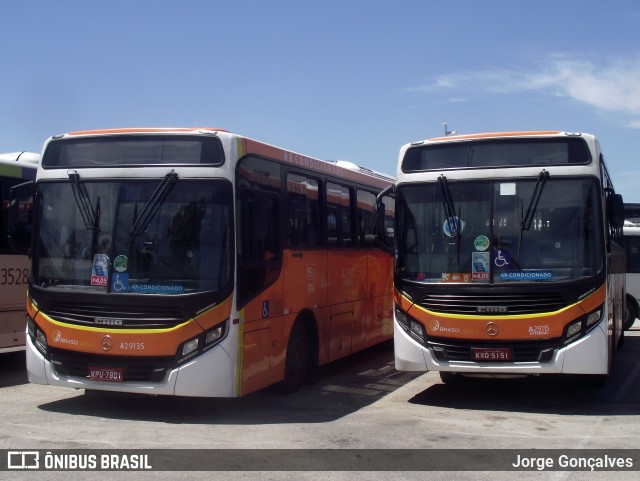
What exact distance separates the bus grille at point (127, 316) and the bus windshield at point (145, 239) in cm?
20

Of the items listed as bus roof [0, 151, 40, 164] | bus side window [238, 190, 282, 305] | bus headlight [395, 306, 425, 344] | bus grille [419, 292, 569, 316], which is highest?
bus roof [0, 151, 40, 164]

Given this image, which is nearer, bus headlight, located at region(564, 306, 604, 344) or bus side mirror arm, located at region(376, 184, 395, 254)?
bus headlight, located at region(564, 306, 604, 344)

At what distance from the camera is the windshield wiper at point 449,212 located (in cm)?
1045

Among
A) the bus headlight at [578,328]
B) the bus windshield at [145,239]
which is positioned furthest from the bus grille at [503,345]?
the bus windshield at [145,239]

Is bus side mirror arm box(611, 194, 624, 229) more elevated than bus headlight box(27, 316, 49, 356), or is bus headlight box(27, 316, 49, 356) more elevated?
bus side mirror arm box(611, 194, 624, 229)

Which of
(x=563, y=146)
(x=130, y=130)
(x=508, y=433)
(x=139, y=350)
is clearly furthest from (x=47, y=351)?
(x=563, y=146)

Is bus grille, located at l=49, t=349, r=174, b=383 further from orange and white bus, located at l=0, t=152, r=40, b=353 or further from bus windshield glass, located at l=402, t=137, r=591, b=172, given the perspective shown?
bus windshield glass, located at l=402, t=137, r=591, b=172

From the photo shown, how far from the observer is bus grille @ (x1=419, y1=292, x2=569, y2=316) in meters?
9.97

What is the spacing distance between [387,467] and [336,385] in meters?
5.00

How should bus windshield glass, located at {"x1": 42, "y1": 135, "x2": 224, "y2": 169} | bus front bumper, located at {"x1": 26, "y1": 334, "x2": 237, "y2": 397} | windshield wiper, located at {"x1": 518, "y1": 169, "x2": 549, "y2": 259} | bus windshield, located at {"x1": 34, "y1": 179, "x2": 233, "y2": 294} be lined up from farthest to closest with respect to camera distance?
windshield wiper, located at {"x1": 518, "y1": 169, "x2": 549, "y2": 259}, bus windshield glass, located at {"x1": 42, "y1": 135, "x2": 224, "y2": 169}, bus windshield, located at {"x1": 34, "y1": 179, "x2": 233, "y2": 294}, bus front bumper, located at {"x1": 26, "y1": 334, "x2": 237, "y2": 397}

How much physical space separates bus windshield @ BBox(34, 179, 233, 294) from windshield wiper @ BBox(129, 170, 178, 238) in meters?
0.01

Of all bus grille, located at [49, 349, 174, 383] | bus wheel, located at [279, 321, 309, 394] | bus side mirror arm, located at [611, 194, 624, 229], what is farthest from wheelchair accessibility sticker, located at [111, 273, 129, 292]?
bus side mirror arm, located at [611, 194, 624, 229]

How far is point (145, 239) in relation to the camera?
30.3 feet

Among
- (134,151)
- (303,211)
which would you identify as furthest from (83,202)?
(303,211)
